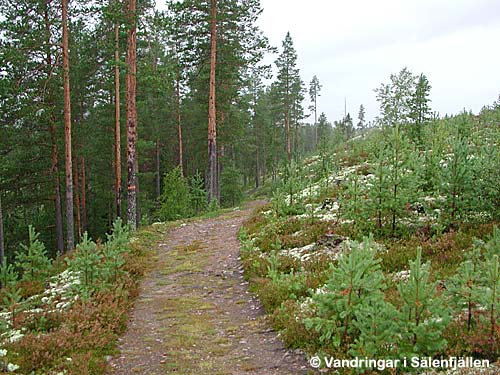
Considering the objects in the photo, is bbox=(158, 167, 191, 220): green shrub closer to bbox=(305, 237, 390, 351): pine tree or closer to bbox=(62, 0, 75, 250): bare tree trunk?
bbox=(62, 0, 75, 250): bare tree trunk

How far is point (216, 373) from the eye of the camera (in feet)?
19.2

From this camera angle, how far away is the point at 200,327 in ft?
25.1

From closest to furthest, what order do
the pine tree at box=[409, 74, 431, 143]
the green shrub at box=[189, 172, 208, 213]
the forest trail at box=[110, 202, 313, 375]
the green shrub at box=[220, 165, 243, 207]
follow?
the forest trail at box=[110, 202, 313, 375]
the pine tree at box=[409, 74, 431, 143]
the green shrub at box=[189, 172, 208, 213]
the green shrub at box=[220, 165, 243, 207]

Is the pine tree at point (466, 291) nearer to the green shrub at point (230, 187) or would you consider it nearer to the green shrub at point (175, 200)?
the green shrub at point (175, 200)

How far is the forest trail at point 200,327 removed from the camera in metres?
6.13

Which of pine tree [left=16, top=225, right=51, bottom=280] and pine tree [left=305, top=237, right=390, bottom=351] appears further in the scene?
pine tree [left=16, top=225, right=51, bottom=280]

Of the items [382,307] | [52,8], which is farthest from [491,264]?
[52,8]

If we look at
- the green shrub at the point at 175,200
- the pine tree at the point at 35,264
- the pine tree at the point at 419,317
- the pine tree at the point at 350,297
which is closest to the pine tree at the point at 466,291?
the pine tree at the point at 419,317

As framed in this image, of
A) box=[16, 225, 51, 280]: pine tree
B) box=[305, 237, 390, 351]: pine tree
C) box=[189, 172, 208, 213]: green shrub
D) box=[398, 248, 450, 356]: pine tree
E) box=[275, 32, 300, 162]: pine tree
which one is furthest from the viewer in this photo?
box=[275, 32, 300, 162]: pine tree

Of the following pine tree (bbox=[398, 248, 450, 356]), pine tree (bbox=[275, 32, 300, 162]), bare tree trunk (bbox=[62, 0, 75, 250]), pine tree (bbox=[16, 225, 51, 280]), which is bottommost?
pine tree (bbox=[16, 225, 51, 280])

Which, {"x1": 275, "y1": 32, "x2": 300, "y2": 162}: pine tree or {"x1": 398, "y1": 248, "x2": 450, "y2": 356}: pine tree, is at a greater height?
{"x1": 275, "y1": 32, "x2": 300, "y2": 162}: pine tree

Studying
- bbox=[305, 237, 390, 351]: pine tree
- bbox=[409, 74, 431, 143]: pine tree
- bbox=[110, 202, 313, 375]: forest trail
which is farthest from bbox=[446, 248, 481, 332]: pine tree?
bbox=[409, 74, 431, 143]: pine tree

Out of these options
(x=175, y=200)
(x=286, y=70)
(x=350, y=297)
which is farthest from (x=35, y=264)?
(x=286, y=70)

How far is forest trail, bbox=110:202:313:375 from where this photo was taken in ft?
20.1
